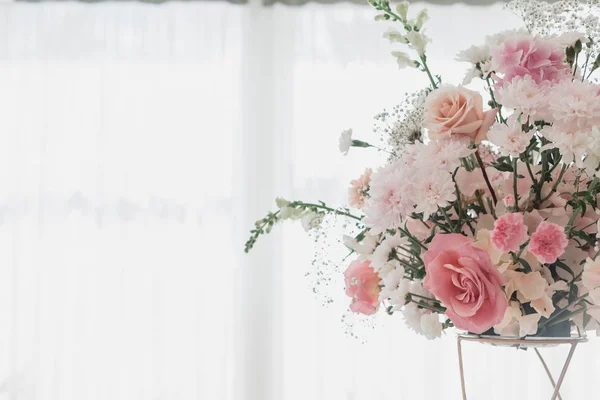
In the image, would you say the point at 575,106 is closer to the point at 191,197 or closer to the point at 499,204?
the point at 499,204

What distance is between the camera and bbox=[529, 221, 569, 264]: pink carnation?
60 centimetres

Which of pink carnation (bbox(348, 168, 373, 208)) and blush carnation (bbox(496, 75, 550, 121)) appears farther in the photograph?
pink carnation (bbox(348, 168, 373, 208))

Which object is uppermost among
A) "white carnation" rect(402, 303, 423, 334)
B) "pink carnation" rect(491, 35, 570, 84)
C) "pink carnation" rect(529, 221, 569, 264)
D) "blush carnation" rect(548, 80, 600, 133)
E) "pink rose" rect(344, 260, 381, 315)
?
"pink carnation" rect(491, 35, 570, 84)

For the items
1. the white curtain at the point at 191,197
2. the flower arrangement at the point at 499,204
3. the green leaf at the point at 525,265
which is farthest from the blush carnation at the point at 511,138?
the white curtain at the point at 191,197

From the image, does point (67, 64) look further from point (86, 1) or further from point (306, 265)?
point (306, 265)

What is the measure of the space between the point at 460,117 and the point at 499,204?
0.35 feet

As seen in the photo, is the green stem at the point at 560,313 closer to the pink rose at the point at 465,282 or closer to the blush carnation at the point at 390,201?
the pink rose at the point at 465,282

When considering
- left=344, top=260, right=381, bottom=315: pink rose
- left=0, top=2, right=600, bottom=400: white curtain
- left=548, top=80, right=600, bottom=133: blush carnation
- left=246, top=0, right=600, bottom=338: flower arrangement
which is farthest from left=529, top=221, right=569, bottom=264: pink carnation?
left=0, top=2, right=600, bottom=400: white curtain

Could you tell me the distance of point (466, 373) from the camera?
2293 millimetres

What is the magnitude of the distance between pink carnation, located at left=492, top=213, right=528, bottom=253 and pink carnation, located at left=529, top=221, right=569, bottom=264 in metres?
0.01

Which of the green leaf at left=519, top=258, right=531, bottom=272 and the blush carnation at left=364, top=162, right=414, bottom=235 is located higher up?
the blush carnation at left=364, top=162, right=414, bottom=235

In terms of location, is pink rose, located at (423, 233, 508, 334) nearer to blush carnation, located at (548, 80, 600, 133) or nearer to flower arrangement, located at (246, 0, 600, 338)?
flower arrangement, located at (246, 0, 600, 338)

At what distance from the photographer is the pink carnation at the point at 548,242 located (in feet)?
1.97

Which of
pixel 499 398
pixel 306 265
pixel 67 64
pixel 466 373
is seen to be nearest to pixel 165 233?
pixel 306 265
